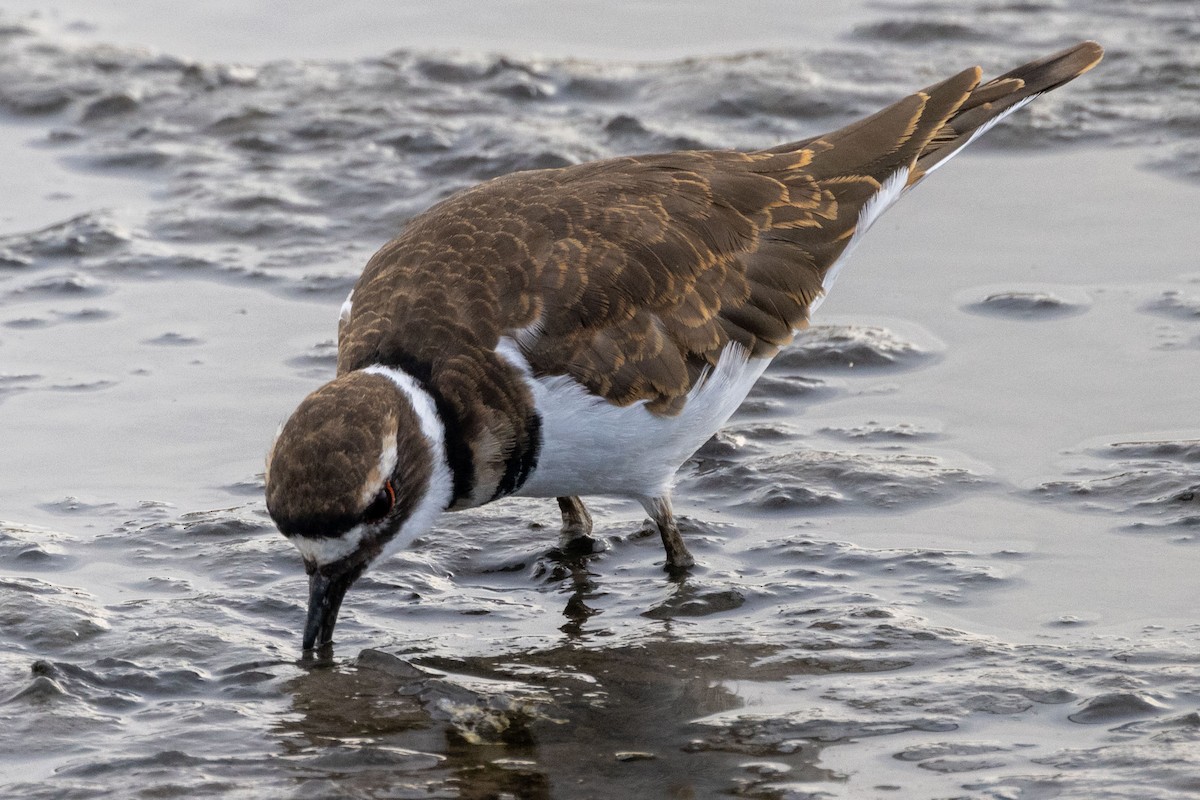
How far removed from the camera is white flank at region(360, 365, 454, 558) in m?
6.54

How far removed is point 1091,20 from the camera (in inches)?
534

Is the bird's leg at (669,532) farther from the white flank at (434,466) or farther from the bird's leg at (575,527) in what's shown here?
the white flank at (434,466)

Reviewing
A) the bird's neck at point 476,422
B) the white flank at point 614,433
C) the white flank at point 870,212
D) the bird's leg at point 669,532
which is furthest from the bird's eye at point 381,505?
the white flank at point 870,212

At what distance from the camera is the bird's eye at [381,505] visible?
6230mm

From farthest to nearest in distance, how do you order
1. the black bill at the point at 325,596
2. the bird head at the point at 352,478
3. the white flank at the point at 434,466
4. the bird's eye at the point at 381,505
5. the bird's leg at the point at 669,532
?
the bird's leg at the point at 669,532, the white flank at the point at 434,466, the black bill at the point at 325,596, the bird's eye at the point at 381,505, the bird head at the point at 352,478

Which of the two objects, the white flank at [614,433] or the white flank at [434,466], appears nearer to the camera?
the white flank at [434,466]

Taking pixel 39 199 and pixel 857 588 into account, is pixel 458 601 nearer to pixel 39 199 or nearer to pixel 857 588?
pixel 857 588

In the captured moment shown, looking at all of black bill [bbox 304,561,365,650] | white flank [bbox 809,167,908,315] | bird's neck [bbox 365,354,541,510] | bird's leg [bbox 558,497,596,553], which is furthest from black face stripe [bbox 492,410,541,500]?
Answer: white flank [bbox 809,167,908,315]

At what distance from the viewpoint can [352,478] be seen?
19.9 feet

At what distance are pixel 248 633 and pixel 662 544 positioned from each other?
2.00 metres

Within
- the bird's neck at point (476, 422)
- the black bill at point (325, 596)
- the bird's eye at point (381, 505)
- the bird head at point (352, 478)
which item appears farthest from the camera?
the bird's neck at point (476, 422)

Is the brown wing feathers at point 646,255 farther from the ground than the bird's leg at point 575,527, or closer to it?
farther from the ground

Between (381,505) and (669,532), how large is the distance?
1.69 metres

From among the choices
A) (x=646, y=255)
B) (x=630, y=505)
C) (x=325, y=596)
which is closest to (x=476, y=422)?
(x=325, y=596)
